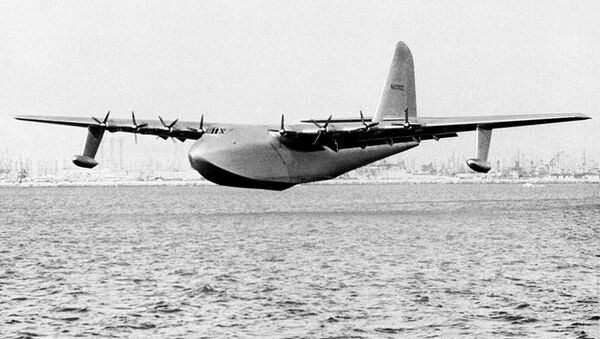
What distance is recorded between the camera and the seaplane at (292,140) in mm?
42906

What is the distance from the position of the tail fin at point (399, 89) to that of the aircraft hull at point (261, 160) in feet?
18.1

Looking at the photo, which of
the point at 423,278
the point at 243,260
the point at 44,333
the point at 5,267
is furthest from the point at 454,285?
the point at 5,267

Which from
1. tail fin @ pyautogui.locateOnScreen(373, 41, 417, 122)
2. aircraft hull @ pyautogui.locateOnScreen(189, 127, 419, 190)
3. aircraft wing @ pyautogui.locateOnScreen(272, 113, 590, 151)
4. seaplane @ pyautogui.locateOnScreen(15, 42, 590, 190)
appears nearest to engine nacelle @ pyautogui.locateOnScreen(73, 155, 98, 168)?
seaplane @ pyautogui.locateOnScreen(15, 42, 590, 190)

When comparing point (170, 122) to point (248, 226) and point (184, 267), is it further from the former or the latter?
point (184, 267)

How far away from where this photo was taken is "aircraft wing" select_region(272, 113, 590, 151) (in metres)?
42.6

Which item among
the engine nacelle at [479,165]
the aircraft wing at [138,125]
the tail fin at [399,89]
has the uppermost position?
the tail fin at [399,89]

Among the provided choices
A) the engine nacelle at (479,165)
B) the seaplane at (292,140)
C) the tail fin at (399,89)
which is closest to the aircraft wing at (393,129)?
the seaplane at (292,140)

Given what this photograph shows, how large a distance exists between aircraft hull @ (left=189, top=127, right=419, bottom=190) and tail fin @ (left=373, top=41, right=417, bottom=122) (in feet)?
18.1

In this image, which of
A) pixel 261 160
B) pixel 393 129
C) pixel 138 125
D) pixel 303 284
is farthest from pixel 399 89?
pixel 303 284

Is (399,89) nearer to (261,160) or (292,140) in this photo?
(292,140)

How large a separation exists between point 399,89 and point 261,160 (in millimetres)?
16408

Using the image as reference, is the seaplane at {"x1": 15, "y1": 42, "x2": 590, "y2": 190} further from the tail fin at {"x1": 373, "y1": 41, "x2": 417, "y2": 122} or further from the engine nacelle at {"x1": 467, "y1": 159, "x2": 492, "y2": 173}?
the tail fin at {"x1": 373, "y1": 41, "x2": 417, "y2": 122}

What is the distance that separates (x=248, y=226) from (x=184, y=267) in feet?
71.9

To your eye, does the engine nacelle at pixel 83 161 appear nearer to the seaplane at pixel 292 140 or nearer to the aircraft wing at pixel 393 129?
the seaplane at pixel 292 140
